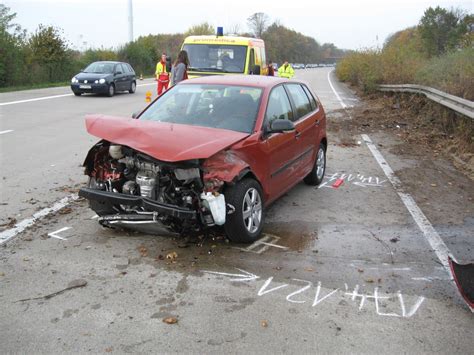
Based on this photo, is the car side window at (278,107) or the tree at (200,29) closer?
the car side window at (278,107)

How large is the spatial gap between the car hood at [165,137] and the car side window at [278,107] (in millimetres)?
658

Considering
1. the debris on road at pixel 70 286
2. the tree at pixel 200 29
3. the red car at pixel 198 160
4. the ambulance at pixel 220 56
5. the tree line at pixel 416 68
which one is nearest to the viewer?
the debris on road at pixel 70 286

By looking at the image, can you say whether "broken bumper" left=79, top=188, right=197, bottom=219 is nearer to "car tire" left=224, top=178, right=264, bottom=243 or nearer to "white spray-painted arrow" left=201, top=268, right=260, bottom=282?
"car tire" left=224, top=178, right=264, bottom=243

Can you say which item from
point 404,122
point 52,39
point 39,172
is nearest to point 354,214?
point 39,172

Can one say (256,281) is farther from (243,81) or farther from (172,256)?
(243,81)

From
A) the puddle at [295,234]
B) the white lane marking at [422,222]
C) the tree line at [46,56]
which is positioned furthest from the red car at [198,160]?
the tree line at [46,56]

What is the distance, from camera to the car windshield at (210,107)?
557cm

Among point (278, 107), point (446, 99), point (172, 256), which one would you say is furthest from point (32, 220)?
point (446, 99)

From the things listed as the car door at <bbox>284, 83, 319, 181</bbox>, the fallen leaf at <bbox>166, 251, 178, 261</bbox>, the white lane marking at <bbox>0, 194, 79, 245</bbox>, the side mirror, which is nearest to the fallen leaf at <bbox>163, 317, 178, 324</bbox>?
the fallen leaf at <bbox>166, 251, 178, 261</bbox>

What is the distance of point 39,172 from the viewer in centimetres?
781

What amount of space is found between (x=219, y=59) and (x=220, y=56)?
0.09m

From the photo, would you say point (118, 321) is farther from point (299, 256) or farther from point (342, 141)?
point (342, 141)

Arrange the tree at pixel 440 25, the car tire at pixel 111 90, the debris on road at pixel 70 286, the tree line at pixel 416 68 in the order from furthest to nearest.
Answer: the tree at pixel 440 25
the car tire at pixel 111 90
the tree line at pixel 416 68
the debris on road at pixel 70 286

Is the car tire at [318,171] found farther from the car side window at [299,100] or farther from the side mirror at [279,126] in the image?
the side mirror at [279,126]
